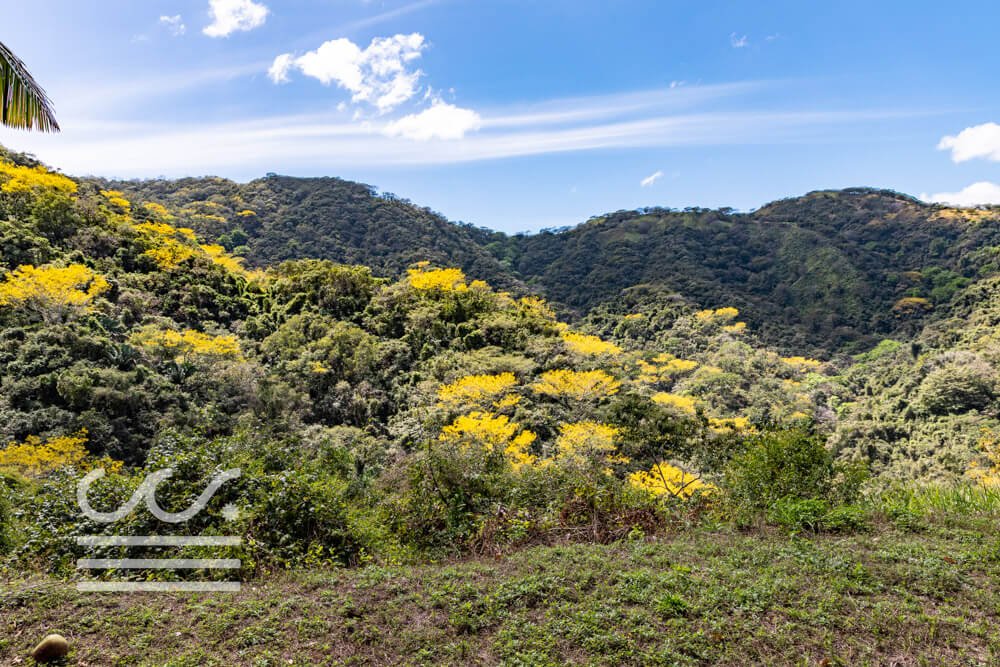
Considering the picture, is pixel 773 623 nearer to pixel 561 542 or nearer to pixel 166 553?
pixel 561 542

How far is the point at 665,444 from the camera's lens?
37.7 ft

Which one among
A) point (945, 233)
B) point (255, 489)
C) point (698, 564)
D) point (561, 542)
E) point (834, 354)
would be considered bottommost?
point (834, 354)

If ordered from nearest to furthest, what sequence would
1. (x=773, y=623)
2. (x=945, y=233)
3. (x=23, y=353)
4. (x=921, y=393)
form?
(x=773, y=623)
(x=23, y=353)
(x=921, y=393)
(x=945, y=233)

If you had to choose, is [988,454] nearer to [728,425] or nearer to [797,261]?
[728,425]

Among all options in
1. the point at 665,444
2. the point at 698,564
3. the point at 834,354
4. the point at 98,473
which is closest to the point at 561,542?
the point at 698,564

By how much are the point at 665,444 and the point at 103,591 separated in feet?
33.9

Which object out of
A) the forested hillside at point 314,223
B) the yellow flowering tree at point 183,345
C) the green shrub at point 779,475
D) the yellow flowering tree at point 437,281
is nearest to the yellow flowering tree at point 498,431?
the yellow flowering tree at point 183,345

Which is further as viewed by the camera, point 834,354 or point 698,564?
point 834,354

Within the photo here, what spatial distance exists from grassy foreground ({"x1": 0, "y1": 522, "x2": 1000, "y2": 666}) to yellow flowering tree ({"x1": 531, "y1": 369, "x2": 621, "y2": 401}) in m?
17.3

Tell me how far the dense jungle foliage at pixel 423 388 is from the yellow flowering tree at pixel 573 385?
0.13 m

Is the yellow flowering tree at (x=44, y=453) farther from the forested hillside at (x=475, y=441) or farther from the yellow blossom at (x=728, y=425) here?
the yellow blossom at (x=728, y=425)

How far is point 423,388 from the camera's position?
2120 cm

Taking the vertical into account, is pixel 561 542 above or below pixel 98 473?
below

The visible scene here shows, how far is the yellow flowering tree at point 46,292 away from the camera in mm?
17281
